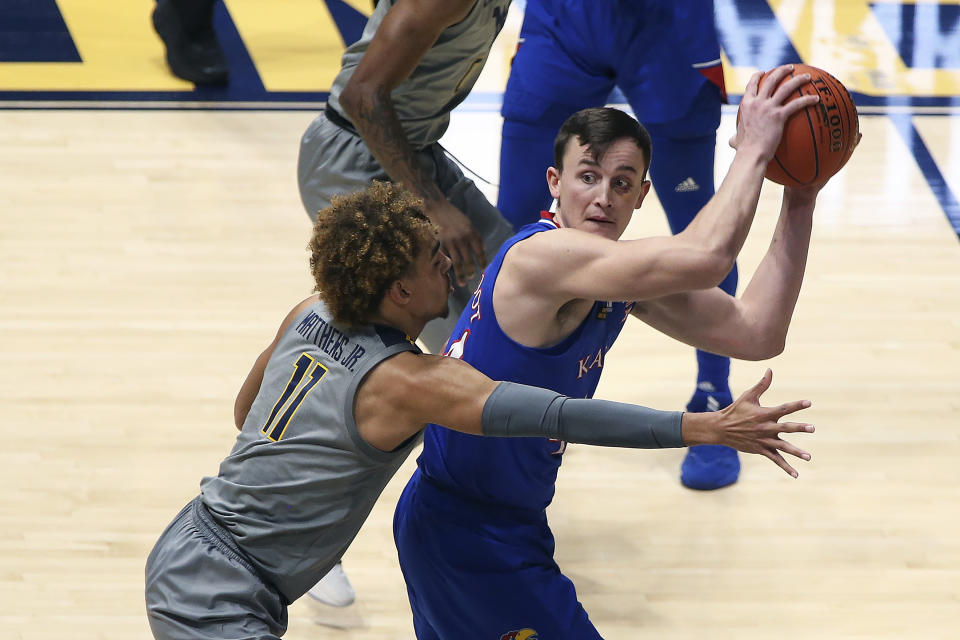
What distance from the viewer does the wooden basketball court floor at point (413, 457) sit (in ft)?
12.0

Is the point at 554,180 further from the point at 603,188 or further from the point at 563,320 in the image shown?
the point at 563,320

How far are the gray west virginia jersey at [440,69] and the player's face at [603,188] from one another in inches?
26.3

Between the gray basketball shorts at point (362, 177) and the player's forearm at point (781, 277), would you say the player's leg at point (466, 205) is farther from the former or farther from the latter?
the player's forearm at point (781, 277)

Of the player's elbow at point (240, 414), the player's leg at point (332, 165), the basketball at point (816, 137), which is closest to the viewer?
the basketball at point (816, 137)

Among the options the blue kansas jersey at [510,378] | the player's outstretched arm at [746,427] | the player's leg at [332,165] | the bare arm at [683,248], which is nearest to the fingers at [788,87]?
the bare arm at [683,248]

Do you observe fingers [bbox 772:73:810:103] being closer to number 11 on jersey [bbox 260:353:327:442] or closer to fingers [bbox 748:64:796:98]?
fingers [bbox 748:64:796:98]

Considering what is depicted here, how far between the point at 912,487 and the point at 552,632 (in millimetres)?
1831

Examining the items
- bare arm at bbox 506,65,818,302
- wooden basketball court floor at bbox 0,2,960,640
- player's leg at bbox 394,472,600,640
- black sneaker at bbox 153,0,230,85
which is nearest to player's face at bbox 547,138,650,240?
bare arm at bbox 506,65,818,302

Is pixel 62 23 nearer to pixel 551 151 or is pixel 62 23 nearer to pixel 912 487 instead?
pixel 551 151

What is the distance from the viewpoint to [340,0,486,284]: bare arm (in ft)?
10.6

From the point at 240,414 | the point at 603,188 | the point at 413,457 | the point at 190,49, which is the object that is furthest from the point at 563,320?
the point at 190,49

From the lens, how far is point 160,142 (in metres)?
6.33

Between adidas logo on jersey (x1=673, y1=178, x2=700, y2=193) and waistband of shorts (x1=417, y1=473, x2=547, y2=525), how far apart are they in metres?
1.56

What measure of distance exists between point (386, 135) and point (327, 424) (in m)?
1.04
